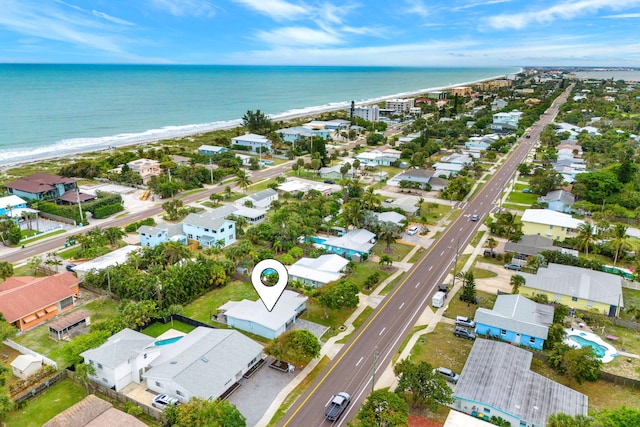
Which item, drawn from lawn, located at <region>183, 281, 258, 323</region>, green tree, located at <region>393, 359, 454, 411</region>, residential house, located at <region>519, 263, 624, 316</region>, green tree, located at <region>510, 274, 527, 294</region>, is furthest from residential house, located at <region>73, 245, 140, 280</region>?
residential house, located at <region>519, 263, 624, 316</region>

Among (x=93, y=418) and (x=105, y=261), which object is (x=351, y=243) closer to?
(x=105, y=261)

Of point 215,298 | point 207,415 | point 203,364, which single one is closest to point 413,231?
point 215,298

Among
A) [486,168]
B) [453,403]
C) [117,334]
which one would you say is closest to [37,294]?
[117,334]

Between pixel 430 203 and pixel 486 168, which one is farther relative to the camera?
pixel 486 168

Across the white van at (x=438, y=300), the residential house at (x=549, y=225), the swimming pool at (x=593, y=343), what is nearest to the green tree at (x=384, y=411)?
the white van at (x=438, y=300)

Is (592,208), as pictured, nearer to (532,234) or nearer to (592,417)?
(532,234)

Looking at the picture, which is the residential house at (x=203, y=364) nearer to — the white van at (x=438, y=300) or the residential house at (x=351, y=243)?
the white van at (x=438, y=300)

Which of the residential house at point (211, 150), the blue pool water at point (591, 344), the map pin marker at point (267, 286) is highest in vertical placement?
the map pin marker at point (267, 286)

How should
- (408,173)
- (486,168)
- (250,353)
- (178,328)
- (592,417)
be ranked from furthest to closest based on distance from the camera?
(486,168), (408,173), (178,328), (250,353), (592,417)
